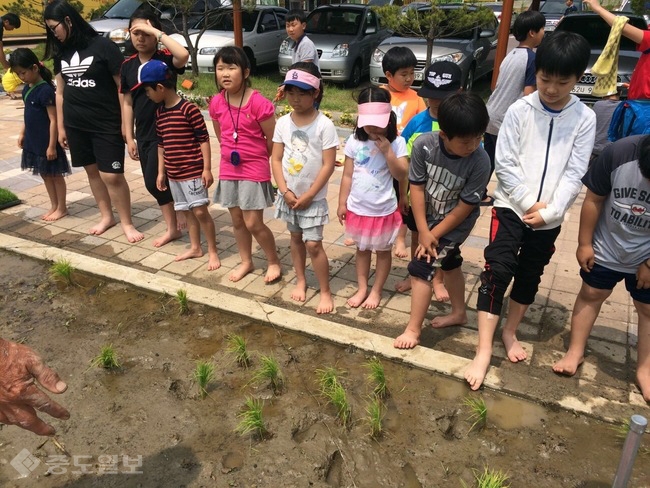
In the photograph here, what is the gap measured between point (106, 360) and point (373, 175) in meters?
1.96

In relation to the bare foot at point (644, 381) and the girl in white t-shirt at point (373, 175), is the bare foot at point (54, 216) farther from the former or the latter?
the bare foot at point (644, 381)

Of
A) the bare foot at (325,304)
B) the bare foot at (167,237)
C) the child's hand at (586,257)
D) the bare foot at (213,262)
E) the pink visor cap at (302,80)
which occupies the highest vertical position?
the pink visor cap at (302,80)

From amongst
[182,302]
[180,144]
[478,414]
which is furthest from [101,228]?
[478,414]

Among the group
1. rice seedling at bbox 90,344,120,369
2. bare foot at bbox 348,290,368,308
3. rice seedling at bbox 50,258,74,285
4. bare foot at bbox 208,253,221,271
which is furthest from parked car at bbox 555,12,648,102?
rice seedling at bbox 90,344,120,369

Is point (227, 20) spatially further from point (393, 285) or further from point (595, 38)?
point (393, 285)

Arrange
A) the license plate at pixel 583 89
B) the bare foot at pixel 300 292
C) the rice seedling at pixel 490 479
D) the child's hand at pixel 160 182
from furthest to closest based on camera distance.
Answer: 1. the license plate at pixel 583 89
2. the child's hand at pixel 160 182
3. the bare foot at pixel 300 292
4. the rice seedling at pixel 490 479

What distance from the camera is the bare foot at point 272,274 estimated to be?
4.05 metres

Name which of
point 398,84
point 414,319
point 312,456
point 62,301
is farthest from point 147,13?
point 312,456

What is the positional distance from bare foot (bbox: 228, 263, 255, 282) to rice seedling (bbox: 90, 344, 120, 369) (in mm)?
1197

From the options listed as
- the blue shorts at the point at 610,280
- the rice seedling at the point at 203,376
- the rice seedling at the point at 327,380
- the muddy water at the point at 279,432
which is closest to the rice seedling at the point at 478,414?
the muddy water at the point at 279,432

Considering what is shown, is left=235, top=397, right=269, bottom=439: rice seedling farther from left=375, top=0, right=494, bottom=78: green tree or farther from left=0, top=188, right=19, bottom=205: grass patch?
left=375, top=0, right=494, bottom=78: green tree

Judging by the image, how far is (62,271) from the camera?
398 centimetres

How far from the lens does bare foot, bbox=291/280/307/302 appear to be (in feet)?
12.5

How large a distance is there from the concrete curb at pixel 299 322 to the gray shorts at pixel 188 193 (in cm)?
61
